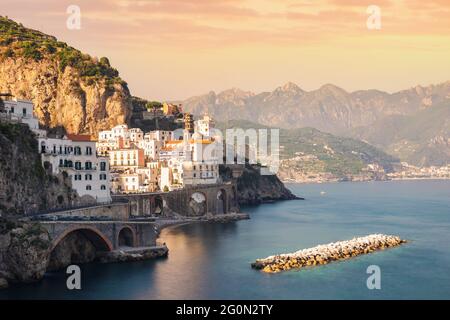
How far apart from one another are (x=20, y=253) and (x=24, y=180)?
40.6 ft

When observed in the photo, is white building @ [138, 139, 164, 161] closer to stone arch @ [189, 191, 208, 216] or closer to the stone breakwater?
stone arch @ [189, 191, 208, 216]

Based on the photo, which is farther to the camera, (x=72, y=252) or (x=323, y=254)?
(x=323, y=254)

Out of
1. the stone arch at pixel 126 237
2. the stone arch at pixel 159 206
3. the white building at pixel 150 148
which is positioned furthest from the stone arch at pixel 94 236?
the white building at pixel 150 148

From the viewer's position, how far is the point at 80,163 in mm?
82625

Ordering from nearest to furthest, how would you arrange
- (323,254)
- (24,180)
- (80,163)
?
(24,180), (323,254), (80,163)

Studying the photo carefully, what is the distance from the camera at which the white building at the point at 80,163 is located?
78812 mm

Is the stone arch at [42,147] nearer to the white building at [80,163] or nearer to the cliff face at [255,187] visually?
the white building at [80,163]

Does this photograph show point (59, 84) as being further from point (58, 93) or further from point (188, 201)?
point (188, 201)

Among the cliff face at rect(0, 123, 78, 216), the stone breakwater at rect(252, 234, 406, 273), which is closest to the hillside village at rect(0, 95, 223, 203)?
the cliff face at rect(0, 123, 78, 216)

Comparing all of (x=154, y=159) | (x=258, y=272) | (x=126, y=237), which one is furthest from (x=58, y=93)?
(x=258, y=272)

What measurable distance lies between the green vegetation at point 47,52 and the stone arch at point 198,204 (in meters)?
26.4

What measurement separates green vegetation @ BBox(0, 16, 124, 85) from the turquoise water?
36.9 m
